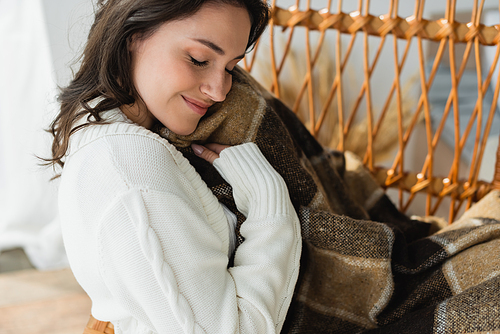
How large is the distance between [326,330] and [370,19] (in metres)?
0.87

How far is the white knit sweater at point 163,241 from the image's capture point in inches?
22.5

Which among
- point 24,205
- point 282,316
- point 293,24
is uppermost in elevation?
point 293,24

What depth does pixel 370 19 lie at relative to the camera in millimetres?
1178

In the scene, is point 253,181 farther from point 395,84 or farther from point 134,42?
point 395,84

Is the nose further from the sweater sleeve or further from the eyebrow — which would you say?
the sweater sleeve

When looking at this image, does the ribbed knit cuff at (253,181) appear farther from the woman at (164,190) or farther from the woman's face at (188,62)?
the woman's face at (188,62)

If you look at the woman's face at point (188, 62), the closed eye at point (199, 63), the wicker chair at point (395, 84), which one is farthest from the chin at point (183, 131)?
the wicker chair at point (395, 84)

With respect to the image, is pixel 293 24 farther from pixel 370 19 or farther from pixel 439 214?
pixel 439 214

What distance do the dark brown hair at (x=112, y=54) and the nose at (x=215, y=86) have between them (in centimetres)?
11

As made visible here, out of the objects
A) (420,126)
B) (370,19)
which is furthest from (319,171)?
(420,126)

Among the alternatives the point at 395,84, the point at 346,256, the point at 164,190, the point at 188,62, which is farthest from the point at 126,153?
the point at 395,84

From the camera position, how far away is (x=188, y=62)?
2.19ft

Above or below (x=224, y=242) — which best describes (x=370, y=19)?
above

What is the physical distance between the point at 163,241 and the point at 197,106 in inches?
10.6
